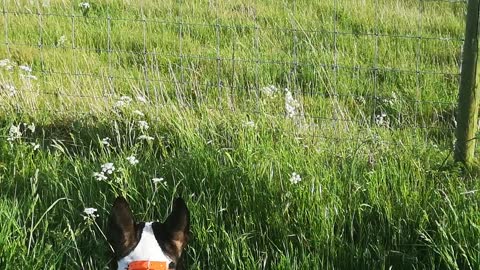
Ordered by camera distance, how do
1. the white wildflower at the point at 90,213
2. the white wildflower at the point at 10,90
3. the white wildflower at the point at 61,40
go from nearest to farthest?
1. the white wildflower at the point at 90,213
2. the white wildflower at the point at 10,90
3. the white wildflower at the point at 61,40

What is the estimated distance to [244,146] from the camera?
424 cm

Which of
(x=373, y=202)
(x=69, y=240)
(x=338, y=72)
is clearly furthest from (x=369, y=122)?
(x=69, y=240)

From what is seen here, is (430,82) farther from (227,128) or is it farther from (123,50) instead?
(123,50)

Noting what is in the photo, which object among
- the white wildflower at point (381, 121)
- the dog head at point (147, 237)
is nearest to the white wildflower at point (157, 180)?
the dog head at point (147, 237)

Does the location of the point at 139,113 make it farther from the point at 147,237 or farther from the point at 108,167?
the point at 147,237

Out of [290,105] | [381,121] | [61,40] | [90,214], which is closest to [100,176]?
[90,214]

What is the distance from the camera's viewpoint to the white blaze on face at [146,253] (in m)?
3.09

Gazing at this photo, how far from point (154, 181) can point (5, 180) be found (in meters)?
0.89

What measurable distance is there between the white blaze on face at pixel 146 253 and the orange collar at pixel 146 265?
3 cm

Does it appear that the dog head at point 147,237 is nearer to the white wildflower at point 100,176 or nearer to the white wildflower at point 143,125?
the white wildflower at point 100,176

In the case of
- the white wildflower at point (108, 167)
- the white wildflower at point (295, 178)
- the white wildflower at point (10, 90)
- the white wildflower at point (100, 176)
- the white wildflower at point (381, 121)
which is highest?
the white wildflower at point (10, 90)

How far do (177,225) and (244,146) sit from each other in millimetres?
1075

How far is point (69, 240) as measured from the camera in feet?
11.7

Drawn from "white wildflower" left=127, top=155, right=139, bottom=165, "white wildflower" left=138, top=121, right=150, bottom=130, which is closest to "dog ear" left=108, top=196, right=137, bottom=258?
"white wildflower" left=127, top=155, right=139, bottom=165
